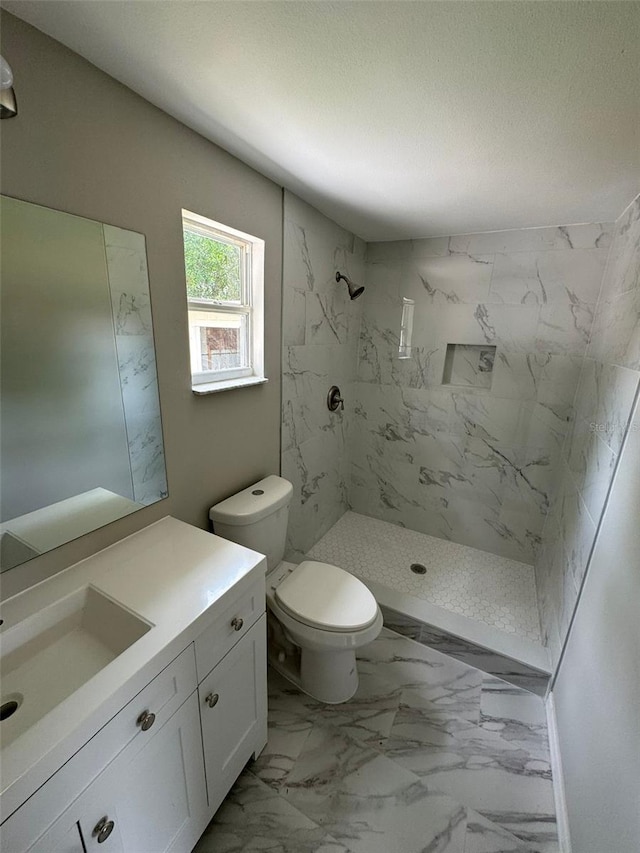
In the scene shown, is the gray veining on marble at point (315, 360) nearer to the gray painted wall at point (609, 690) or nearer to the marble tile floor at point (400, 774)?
the marble tile floor at point (400, 774)

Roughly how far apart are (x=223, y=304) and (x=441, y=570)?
2.06m

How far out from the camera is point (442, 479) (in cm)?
254

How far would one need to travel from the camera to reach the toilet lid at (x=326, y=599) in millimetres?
1391

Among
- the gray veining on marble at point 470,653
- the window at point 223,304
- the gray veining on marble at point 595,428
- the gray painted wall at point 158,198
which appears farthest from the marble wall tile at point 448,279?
the gray veining on marble at point 470,653

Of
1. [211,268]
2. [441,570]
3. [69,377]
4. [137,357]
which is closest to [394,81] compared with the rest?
[211,268]

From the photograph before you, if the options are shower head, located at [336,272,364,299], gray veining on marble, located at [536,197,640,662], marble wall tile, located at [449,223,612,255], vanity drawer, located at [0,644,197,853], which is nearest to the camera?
vanity drawer, located at [0,644,197,853]

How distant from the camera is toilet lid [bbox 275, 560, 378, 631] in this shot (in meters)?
1.39

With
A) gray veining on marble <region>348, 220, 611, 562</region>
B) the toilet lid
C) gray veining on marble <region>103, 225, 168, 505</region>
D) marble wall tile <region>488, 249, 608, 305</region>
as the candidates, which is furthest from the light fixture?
marble wall tile <region>488, 249, 608, 305</region>

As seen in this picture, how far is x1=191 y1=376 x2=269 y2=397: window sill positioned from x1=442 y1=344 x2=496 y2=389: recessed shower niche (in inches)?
55.1

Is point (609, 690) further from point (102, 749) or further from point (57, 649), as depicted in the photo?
point (57, 649)

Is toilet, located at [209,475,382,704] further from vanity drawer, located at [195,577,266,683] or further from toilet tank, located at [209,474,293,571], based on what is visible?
vanity drawer, located at [195,577,266,683]

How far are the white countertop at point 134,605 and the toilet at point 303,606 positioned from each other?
0.31m

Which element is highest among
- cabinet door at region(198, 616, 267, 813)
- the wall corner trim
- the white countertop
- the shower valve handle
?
the shower valve handle

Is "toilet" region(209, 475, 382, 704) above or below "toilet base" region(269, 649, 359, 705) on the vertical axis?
above
